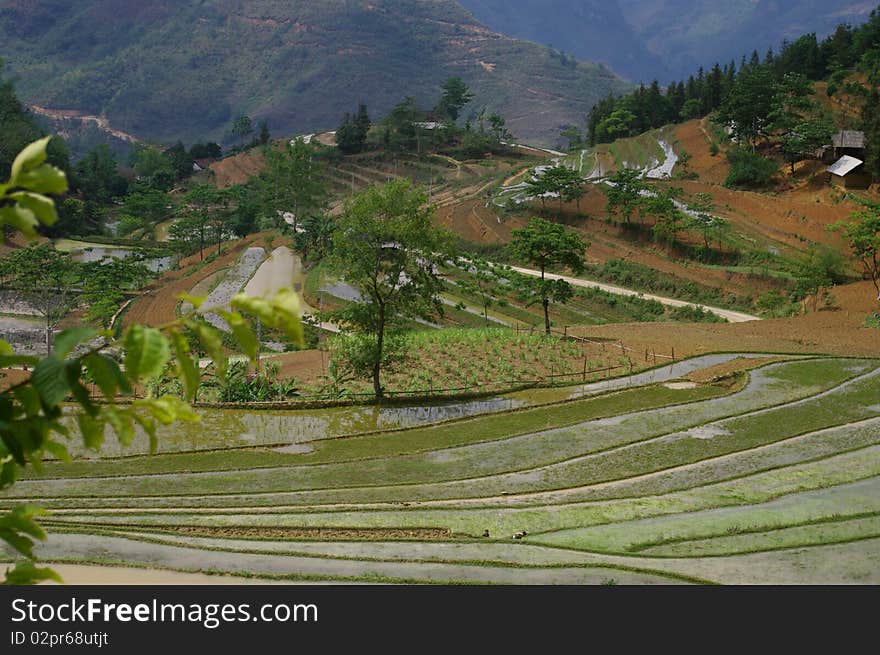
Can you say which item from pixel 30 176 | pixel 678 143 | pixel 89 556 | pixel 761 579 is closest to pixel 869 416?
pixel 761 579

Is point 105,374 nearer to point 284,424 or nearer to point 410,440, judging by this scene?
point 410,440

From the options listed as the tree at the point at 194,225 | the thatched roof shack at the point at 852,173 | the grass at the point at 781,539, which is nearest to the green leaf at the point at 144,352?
the grass at the point at 781,539

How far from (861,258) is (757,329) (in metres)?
10.6

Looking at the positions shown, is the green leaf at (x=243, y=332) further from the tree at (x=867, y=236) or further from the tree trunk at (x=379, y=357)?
the tree at (x=867, y=236)

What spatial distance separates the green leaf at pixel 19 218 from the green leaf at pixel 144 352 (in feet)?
1.46

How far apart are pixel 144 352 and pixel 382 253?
23.7 meters

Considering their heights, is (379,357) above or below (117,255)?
above

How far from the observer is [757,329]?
128 feet

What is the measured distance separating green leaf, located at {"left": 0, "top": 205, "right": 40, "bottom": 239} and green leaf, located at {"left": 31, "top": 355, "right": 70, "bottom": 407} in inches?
15.5

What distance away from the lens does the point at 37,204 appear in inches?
104

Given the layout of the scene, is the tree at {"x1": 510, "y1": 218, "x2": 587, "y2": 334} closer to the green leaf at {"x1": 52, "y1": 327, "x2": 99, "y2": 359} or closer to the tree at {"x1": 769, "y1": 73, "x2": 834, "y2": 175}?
the green leaf at {"x1": 52, "y1": 327, "x2": 99, "y2": 359}

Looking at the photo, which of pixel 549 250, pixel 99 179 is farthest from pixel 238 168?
pixel 549 250

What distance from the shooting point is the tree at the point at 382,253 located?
84.8 feet

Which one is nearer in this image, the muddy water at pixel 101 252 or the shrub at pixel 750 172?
the muddy water at pixel 101 252
